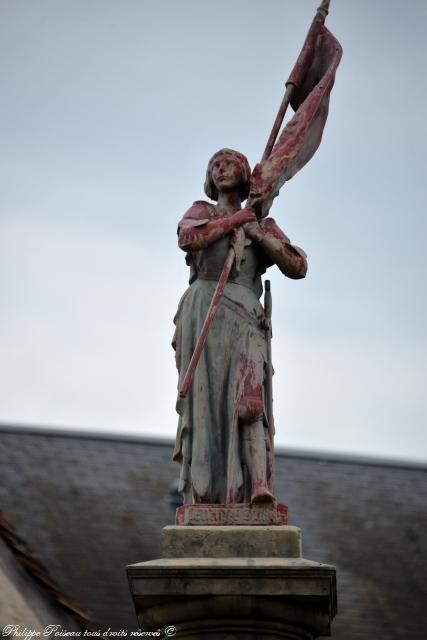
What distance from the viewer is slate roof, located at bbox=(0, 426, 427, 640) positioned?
2266cm

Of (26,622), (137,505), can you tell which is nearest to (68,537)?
(137,505)

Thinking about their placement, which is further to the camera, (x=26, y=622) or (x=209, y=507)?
(x=26, y=622)

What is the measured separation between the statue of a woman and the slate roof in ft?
35.1

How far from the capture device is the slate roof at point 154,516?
22.7m

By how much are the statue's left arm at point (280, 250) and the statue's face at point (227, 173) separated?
0.44 meters

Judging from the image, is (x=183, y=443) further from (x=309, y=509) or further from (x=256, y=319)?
(x=309, y=509)

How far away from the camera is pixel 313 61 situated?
40.5 ft

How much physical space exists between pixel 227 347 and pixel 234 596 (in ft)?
6.49

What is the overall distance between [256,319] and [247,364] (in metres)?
0.41

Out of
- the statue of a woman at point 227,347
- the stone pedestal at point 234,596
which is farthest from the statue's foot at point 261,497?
the stone pedestal at point 234,596

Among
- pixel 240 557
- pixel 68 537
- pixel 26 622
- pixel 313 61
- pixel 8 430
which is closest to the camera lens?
pixel 240 557

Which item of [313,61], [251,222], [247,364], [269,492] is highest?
[313,61]

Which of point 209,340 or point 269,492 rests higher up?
point 209,340

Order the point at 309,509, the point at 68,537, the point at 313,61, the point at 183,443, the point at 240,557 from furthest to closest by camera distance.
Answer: the point at 309,509 → the point at 68,537 → the point at 313,61 → the point at 183,443 → the point at 240,557
